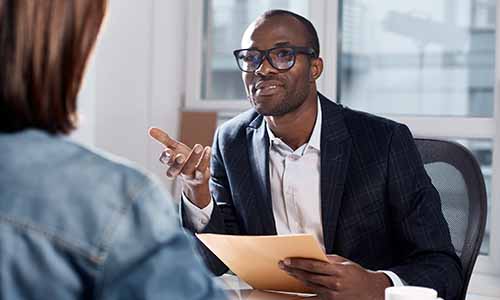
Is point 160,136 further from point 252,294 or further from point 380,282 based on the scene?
point 380,282

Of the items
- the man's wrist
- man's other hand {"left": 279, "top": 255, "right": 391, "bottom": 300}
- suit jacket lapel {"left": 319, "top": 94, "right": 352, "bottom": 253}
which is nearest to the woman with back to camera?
man's other hand {"left": 279, "top": 255, "right": 391, "bottom": 300}

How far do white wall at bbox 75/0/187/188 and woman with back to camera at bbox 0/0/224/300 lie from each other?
2551 mm

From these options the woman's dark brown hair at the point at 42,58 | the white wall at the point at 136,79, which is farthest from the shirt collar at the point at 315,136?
the woman's dark brown hair at the point at 42,58

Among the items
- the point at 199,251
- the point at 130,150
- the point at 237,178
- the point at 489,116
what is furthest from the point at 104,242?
the point at 130,150

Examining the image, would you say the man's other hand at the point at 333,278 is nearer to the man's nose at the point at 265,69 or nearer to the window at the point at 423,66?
the man's nose at the point at 265,69

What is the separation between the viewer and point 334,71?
3.30m

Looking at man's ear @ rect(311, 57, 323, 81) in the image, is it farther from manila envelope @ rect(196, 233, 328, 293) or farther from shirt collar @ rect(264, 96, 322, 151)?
manila envelope @ rect(196, 233, 328, 293)

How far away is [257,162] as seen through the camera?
2191 mm

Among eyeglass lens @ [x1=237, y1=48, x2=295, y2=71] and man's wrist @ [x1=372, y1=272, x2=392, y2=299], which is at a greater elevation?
eyeglass lens @ [x1=237, y1=48, x2=295, y2=71]

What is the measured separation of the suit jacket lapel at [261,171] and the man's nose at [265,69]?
0.14m

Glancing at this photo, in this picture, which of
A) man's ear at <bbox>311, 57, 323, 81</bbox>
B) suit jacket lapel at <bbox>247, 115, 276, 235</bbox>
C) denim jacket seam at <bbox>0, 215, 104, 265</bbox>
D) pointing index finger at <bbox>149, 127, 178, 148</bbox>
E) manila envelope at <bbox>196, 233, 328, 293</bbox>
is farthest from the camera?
man's ear at <bbox>311, 57, 323, 81</bbox>

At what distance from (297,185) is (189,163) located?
1.11 feet

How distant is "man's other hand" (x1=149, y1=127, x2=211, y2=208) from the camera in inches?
74.2

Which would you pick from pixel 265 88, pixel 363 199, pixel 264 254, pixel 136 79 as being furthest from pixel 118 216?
pixel 136 79
